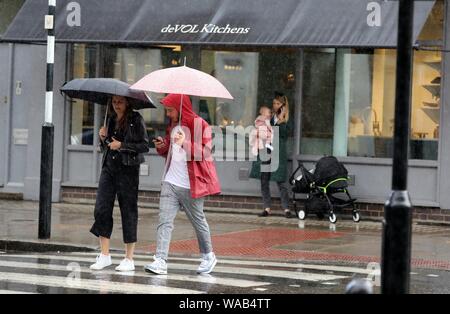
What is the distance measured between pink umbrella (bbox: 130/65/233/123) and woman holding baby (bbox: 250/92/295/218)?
21.1ft

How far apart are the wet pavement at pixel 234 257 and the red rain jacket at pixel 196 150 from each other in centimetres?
95

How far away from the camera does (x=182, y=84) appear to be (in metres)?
11.0

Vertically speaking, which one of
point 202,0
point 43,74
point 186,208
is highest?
point 202,0

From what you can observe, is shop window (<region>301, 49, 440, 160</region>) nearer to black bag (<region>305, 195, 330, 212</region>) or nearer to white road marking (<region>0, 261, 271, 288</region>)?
black bag (<region>305, 195, 330, 212</region>)

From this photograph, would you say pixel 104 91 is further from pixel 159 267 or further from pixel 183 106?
pixel 159 267

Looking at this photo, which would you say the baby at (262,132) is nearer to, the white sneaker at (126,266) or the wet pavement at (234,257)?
the wet pavement at (234,257)

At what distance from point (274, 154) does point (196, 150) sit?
6752 mm

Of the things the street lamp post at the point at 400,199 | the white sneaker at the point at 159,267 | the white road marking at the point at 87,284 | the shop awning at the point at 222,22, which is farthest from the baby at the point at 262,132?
the street lamp post at the point at 400,199

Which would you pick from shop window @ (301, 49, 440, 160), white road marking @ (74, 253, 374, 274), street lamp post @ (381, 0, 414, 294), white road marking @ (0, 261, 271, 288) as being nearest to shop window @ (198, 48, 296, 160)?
shop window @ (301, 49, 440, 160)

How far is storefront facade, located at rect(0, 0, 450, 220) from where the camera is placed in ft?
55.6
